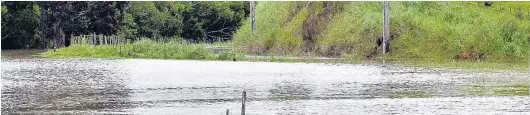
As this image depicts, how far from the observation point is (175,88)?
27906 mm

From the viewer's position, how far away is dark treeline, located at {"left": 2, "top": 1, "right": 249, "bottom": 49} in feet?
236

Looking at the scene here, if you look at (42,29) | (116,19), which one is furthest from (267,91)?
(42,29)

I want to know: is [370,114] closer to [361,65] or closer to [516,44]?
[361,65]

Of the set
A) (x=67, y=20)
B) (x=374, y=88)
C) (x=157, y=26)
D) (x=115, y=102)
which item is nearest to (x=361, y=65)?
(x=374, y=88)

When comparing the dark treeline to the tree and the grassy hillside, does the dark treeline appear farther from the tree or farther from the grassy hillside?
the grassy hillside

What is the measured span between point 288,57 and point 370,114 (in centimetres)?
3057

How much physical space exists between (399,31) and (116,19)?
30.2m

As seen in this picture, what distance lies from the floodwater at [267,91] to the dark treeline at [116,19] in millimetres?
31830

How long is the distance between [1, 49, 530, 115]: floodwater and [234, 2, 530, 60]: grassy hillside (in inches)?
263

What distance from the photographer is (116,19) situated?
7381cm

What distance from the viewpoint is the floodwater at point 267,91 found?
20.9 meters

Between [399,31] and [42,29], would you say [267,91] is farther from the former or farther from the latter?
[42,29]

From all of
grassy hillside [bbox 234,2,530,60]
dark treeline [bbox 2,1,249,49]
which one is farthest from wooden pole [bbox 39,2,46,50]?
grassy hillside [bbox 234,2,530,60]

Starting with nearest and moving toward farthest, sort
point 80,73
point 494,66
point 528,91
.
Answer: point 528,91, point 80,73, point 494,66
